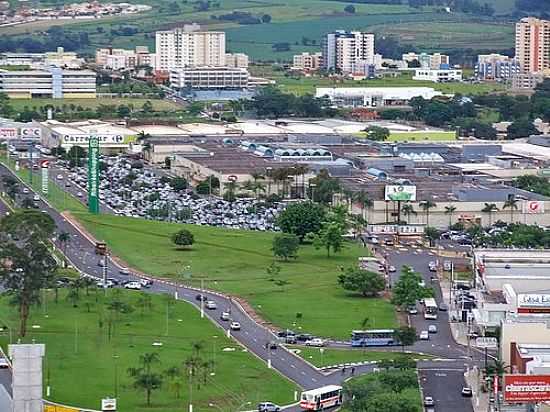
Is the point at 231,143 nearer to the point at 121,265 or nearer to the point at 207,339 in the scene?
the point at 121,265

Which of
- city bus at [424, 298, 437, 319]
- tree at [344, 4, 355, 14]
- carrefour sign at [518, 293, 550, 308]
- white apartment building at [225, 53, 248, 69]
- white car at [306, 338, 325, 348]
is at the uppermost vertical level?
carrefour sign at [518, 293, 550, 308]

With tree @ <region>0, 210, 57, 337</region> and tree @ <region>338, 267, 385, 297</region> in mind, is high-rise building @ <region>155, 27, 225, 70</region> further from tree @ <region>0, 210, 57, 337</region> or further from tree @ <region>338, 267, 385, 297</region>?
tree @ <region>0, 210, 57, 337</region>

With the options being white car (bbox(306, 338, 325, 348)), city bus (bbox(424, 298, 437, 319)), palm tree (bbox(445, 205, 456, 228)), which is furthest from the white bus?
palm tree (bbox(445, 205, 456, 228))

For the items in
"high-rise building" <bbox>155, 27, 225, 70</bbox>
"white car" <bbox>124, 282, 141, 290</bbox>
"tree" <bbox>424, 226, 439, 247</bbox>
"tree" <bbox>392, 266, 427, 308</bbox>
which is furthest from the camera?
"high-rise building" <bbox>155, 27, 225, 70</bbox>

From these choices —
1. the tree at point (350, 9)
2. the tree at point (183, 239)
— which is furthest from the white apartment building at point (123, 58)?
the tree at point (183, 239)

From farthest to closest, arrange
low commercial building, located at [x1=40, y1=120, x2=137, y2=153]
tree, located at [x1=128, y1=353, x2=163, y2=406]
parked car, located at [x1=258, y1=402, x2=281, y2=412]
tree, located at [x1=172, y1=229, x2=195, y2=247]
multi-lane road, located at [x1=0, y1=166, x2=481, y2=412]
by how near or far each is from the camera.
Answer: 1. low commercial building, located at [x1=40, y1=120, x2=137, y2=153]
2. tree, located at [x1=172, y1=229, x2=195, y2=247]
3. multi-lane road, located at [x1=0, y1=166, x2=481, y2=412]
4. tree, located at [x1=128, y1=353, x2=163, y2=406]
5. parked car, located at [x1=258, y1=402, x2=281, y2=412]

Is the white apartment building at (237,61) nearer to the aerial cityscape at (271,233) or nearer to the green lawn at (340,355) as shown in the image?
the aerial cityscape at (271,233)
